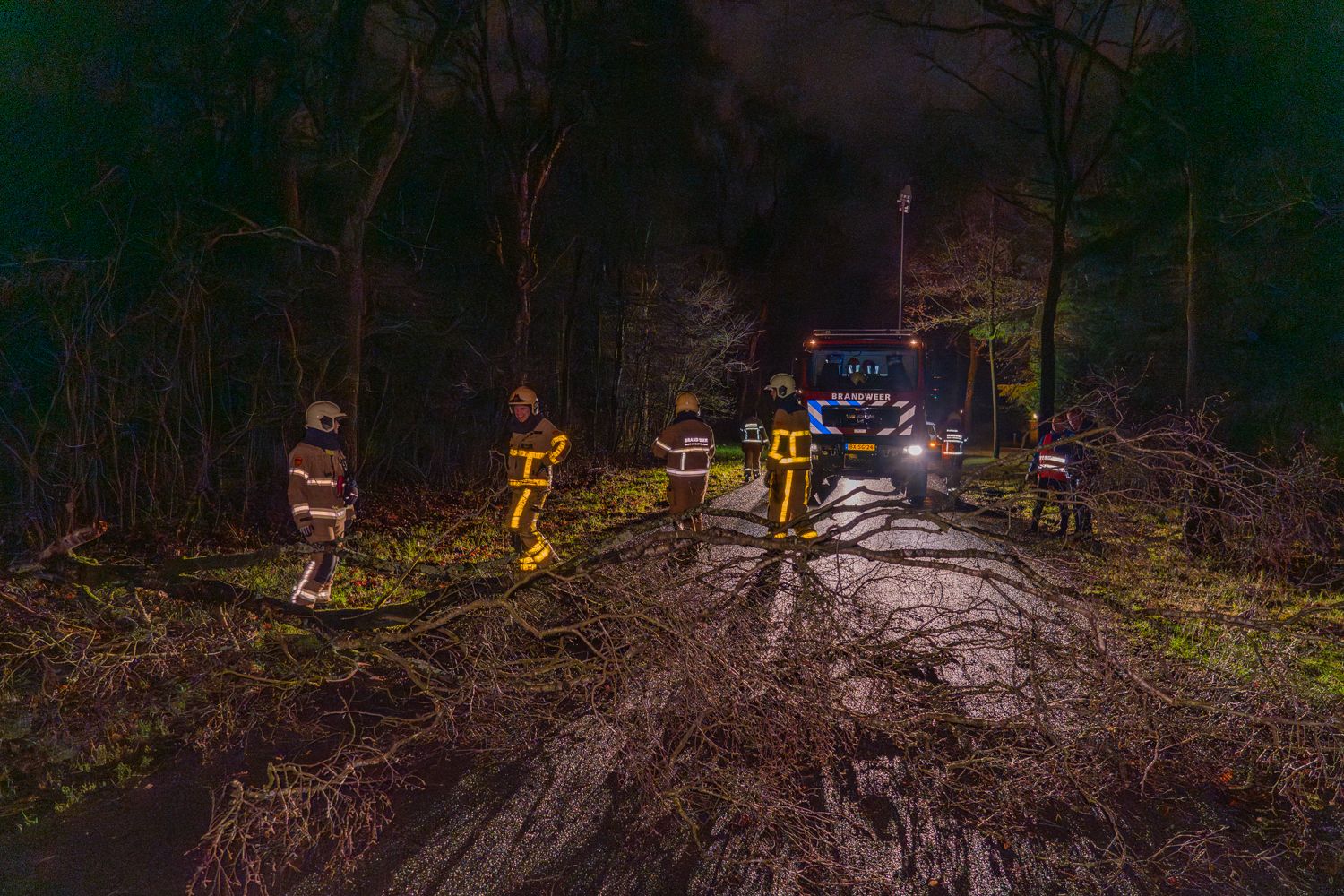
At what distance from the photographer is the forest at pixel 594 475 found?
176 inches

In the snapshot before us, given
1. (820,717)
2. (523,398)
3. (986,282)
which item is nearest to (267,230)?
(523,398)

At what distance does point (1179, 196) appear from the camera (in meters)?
18.5

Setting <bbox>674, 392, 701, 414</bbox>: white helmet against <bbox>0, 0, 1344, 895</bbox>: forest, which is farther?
<bbox>674, 392, 701, 414</bbox>: white helmet

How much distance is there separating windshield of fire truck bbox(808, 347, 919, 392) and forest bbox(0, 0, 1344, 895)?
2808 mm

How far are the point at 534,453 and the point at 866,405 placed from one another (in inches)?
372

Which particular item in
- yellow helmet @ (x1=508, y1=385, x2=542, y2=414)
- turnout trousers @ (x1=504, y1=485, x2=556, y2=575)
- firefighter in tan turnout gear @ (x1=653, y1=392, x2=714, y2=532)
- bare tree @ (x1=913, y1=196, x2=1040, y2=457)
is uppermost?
bare tree @ (x1=913, y1=196, x2=1040, y2=457)

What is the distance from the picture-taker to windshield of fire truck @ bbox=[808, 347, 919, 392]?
54.7 ft

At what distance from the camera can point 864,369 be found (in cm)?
1684

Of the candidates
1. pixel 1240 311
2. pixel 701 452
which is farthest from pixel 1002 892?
pixel 1240 311

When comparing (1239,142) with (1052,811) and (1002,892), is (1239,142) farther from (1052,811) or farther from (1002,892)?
(1002,892)

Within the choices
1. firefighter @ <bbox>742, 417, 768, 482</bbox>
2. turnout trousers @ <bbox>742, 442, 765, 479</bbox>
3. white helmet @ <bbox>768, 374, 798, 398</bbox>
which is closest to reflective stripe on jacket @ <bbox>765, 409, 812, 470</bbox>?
white helmet @ <bbox>768, 374, 798, 398</bbox>

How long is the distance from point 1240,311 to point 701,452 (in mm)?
10864

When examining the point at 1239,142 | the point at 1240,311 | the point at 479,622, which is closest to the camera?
the point at 479,622

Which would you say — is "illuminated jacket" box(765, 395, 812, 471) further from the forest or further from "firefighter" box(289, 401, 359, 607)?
"firefighter" box(289, 401, 359, 607)
